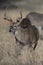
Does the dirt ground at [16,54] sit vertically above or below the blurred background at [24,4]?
below

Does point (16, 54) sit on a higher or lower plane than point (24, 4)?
lower

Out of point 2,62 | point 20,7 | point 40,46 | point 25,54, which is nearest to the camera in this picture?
point 2,62

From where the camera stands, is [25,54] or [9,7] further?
[9,7]

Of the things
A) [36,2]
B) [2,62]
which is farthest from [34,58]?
[36,2]

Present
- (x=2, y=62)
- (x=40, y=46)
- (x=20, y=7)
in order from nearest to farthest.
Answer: (x=2, y=62)
(x=40, y=46)
(x=20, y=7)

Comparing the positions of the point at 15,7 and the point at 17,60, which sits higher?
the point at 15,7

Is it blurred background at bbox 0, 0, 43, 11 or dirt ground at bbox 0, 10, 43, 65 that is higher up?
blurred background at bbox 0, 0, 43, 11

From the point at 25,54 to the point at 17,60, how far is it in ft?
1.19

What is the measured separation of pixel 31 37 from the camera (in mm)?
5508

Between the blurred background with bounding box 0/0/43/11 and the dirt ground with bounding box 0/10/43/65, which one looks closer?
the dirt ground with bounding box 0/10/43/65

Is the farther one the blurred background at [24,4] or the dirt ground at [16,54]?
the blurred background at [24,4]

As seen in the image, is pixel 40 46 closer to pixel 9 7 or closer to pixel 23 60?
pixel 23 60

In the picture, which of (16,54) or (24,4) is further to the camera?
(24,4)

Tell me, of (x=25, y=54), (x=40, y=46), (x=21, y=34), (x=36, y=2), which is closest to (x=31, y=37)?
(x=21, y=34)
